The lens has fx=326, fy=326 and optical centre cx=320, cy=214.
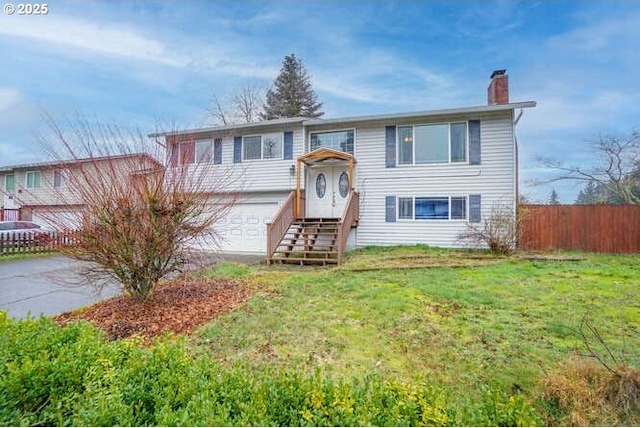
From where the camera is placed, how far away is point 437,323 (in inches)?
175

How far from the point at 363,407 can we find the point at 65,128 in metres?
5.75

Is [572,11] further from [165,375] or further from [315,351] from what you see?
[165,375]

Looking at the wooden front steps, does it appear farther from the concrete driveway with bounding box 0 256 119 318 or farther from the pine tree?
the pine tree

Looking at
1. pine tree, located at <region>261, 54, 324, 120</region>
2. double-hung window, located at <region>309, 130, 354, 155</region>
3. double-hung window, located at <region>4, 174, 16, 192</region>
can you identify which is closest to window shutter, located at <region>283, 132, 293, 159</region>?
double-hung window, located at <region>309, 130, 354, 155</region>

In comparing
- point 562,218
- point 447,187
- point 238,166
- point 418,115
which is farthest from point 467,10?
point 238,166

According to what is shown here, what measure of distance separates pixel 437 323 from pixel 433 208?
7.87 m

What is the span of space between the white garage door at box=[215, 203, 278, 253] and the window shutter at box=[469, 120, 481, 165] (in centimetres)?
752

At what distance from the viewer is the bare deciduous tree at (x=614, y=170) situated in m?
16.0

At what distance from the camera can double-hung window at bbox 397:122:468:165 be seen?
1145 cm

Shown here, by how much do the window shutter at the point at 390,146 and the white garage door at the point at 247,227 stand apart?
15.7 feet

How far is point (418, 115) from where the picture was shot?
453 inches

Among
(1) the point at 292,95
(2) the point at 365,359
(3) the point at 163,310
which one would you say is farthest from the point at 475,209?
(1) the point at 292,95

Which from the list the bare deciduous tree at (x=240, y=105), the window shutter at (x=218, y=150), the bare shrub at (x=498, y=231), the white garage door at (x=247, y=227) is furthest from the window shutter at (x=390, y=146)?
the bare deciduous tree at (x=240, y=105)

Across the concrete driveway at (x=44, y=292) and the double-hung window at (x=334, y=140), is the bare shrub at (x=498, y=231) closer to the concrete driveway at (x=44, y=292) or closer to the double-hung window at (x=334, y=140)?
the double-hung window at (x=334, y=140)
